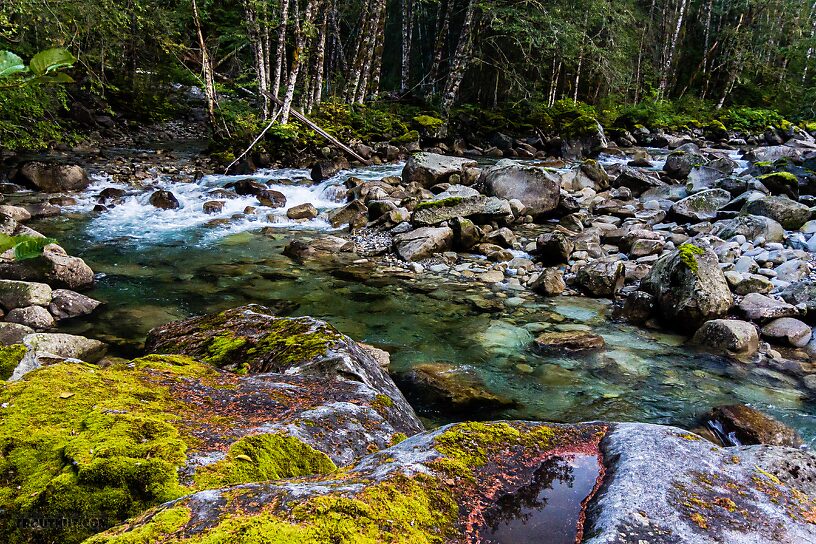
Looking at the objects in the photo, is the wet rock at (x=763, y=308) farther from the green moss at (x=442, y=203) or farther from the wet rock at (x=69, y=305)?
the wet rock at (x=69, y=305)

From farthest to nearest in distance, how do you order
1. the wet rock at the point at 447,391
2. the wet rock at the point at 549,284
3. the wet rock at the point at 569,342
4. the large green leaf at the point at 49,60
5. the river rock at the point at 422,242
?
the river rock at the point at 422,242, the wet rock at the point at 549,284, the wet rock at the point at 569,342, the wet rock at the point at 447,391, the large green leaf at the point at 49,60

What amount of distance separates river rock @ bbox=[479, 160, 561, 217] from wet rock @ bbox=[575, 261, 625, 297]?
14.0ft

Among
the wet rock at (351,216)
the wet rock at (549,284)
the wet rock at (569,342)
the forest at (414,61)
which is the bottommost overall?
the wet rock at (569,342)

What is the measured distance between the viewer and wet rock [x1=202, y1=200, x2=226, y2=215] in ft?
40.1

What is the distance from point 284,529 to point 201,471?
1.95 feet

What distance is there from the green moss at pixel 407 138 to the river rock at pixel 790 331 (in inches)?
633

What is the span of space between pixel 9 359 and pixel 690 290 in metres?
7.02

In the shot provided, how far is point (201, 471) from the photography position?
1760 mm

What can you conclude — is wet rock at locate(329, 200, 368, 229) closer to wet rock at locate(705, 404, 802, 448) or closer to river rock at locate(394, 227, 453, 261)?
river rock at locate(394, 227, 453, 261)

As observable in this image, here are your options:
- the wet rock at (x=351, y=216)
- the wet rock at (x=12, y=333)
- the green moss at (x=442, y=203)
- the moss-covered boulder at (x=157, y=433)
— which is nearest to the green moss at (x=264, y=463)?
the moss-covered boulder at (x=157, y=433)

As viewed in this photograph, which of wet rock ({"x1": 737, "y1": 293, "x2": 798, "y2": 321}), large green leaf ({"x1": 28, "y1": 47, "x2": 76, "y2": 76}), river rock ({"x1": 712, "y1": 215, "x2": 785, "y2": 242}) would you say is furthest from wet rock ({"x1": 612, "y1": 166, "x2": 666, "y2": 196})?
large green leaf ({"x1": 28, "y1": 47, "x2": 76, "y2": 76})

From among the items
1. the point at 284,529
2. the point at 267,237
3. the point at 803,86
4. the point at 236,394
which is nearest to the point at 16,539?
the point at 284,529

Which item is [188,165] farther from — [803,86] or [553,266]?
[803,86]

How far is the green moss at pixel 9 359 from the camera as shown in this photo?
258cm
